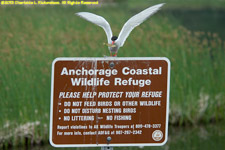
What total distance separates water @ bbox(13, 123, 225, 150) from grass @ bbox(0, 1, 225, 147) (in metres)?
0.11

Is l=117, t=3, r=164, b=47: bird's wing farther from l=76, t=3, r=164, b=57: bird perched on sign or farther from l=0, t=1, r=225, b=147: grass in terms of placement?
l=0, t=1, r=225, b=147: grass

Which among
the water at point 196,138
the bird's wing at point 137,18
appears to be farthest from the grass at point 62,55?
the bird's wing at point 137,18

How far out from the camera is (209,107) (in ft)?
20.0

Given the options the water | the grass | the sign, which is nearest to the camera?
the sign

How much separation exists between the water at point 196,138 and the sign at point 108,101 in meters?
2.61

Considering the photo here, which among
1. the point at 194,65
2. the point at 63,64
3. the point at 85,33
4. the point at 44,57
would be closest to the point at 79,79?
the point at 63,64

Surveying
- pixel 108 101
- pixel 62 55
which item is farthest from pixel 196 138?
pixel 108 101

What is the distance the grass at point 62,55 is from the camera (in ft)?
16.4

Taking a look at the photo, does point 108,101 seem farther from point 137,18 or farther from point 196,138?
point 196,138

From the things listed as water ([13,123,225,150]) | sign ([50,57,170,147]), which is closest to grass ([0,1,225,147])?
water ([13,123,225,150])

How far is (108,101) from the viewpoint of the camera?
2.35 metres

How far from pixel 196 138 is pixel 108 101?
3523mm

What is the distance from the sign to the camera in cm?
234

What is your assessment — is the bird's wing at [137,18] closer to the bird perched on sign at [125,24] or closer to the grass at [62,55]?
the bird perched on sign at [125,24]
